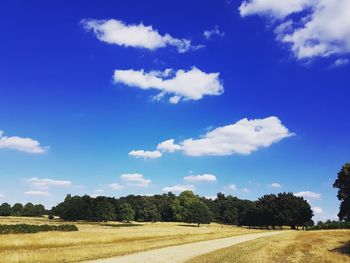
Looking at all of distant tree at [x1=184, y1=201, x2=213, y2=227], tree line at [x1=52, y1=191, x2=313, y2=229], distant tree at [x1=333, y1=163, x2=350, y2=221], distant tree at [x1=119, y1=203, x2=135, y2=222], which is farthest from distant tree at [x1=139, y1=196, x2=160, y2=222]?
distant tree at [x1=333, y1=163, x2=350, y2=221]

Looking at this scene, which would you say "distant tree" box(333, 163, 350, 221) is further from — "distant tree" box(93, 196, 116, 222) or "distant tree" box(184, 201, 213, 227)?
"distant tree" box(93, 196, 116, 222)

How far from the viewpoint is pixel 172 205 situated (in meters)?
181

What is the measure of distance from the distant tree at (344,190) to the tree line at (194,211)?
28395 mm

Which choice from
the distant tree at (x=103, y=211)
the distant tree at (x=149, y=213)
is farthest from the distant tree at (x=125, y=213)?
the distant tree at (x=149, y=213)

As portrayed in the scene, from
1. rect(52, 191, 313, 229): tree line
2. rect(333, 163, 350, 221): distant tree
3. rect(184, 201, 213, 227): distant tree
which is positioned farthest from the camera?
rect(184, 201, 213, 227): distant tree

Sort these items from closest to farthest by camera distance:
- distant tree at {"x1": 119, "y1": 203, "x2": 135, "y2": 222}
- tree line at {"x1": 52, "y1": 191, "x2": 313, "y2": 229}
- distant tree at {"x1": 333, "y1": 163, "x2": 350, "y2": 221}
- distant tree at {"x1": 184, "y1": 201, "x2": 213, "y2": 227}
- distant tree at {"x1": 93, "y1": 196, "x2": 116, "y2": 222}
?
distant tree at {"x1": 333, "y1": 163, "x2": 350, "y2": 221}
tree line at {"x1": 52, "y1": 191, "x2": 313, "y2": 229}
distant tree at {"x1": 184, "y1": 201, "x2": 213, "y2": 227}
distant tree at {"x1": 93, "y1": 196, "x2": 116, "y2": 222}
distant tree at {"x1": 119, "y1": 203, "x2": 135, "y2": 222}

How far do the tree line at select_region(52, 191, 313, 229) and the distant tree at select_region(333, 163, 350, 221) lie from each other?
93.2ft

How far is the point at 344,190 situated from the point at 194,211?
206 ft

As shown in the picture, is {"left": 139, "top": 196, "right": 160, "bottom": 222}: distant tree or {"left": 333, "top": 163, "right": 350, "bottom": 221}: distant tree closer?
{"left": 333, "top": 163, "right": 350, "bottom": 221}: distant tree

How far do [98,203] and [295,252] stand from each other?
132037 millimetres

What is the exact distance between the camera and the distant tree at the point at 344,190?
312 feet

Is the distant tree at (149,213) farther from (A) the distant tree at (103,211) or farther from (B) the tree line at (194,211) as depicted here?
(A) the distant tree at (103,211)

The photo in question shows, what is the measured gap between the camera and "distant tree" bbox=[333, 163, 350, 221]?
95.2 m

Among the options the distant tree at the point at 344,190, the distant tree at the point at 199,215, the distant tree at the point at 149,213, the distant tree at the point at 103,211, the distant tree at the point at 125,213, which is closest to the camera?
the distant tree at the point at 344,190
